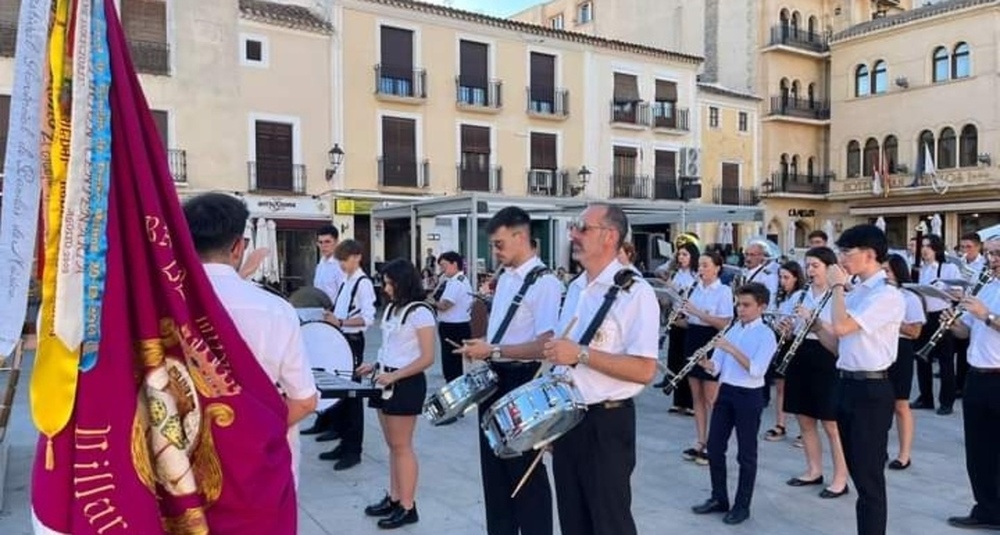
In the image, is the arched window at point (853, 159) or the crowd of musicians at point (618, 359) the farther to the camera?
the arched window at point (853, 159)

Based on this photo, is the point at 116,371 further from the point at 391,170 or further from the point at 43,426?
the point at 391,170

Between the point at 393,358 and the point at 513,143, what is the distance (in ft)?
72.6

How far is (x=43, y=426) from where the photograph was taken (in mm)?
1624

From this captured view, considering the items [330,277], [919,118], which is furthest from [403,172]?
[919,118]

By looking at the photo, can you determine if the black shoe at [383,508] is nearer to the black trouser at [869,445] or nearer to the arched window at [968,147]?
the black trouser at [869,445]

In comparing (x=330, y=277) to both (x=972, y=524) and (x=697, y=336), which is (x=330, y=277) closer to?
(x=697, y=336)

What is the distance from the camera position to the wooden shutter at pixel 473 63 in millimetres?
25156

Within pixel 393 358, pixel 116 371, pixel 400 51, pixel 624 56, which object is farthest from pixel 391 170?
pixel 116 371

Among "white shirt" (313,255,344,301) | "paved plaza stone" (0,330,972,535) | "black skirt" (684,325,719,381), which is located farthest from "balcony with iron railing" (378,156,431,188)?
"black skirt" (684,325,719,381)

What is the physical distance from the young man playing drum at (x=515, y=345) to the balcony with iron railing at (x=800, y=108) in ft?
106

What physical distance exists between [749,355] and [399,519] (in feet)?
8.20

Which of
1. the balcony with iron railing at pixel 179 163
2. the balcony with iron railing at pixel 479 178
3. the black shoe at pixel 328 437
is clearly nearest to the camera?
the black shoe at pixel 328 437

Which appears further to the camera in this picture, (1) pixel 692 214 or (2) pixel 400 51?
(2) pixel 400 51

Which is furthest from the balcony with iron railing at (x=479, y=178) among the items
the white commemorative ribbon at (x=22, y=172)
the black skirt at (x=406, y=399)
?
the white commemorative ribbon at (x=22, y=172)
